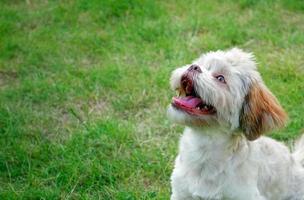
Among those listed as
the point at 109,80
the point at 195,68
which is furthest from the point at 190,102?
the point at 109,80

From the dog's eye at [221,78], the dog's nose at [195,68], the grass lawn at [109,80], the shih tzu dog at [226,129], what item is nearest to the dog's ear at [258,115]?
the shih tzu dog at [226,129]

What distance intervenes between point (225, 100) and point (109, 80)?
7.65 feet

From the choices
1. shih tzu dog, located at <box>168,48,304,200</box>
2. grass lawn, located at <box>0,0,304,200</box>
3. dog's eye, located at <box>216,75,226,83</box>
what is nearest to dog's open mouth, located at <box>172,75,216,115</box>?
shih tzu dog, located at <box>168,48,304,200</box>

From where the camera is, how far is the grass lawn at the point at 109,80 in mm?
4309

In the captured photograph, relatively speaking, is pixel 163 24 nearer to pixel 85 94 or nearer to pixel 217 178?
pixel 85 94

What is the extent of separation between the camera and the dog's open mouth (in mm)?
3199

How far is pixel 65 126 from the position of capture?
4848 millimetres

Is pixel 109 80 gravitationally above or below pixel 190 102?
below

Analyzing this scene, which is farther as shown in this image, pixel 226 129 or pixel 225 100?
pixel 226 129

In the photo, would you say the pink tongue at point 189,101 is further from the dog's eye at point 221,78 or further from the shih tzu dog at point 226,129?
the dog's eye at point 221,78

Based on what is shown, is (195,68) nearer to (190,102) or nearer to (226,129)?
(190,102)

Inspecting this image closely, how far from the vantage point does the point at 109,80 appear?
540 centimetres

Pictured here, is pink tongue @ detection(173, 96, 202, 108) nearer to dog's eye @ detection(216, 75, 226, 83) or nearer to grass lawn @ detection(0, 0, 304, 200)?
dog's eye @ detection(216, 75, 226, 83)

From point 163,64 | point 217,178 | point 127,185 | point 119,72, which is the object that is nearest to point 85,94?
point 119,72
